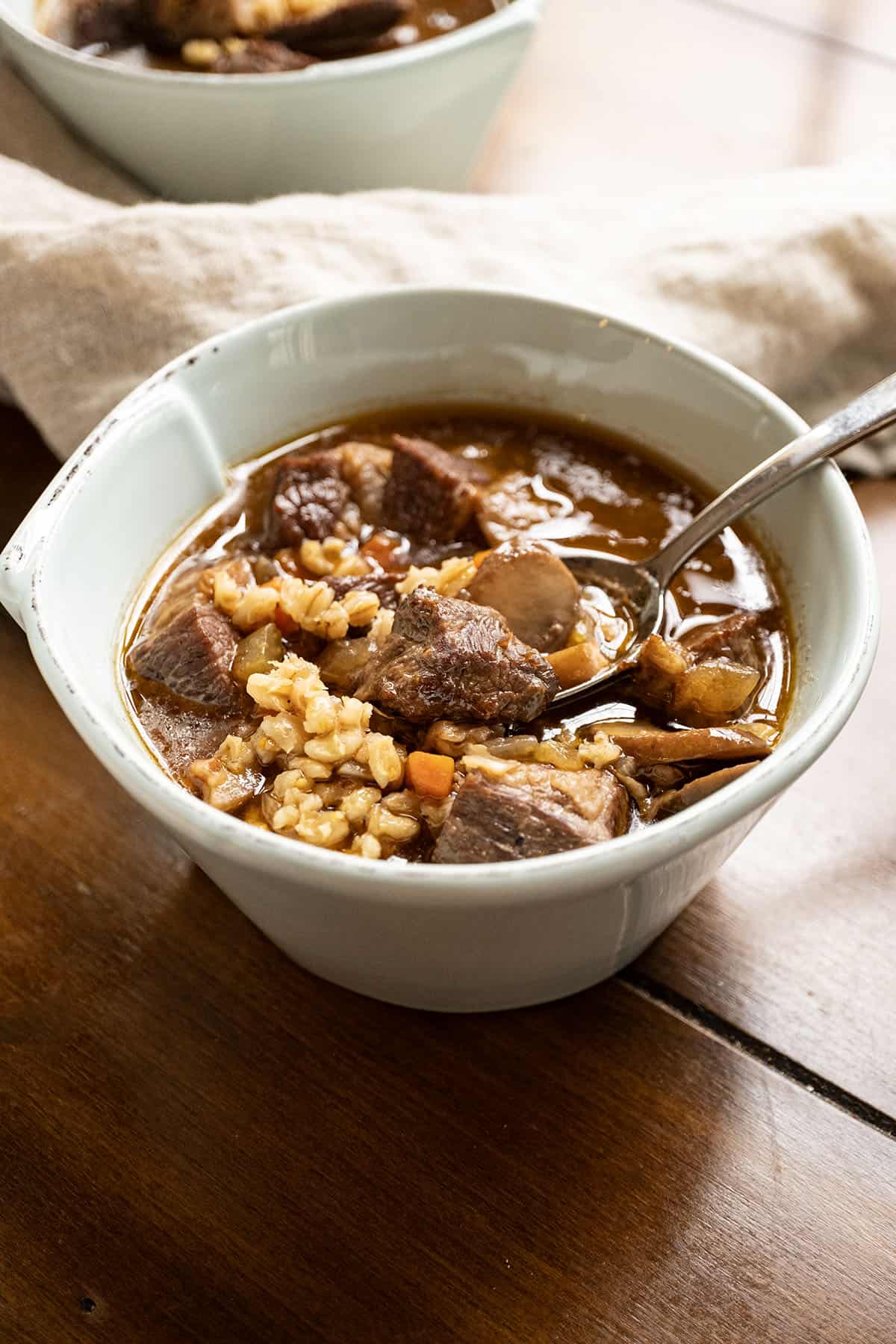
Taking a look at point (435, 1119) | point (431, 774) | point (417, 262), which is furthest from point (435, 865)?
point (417, 262)

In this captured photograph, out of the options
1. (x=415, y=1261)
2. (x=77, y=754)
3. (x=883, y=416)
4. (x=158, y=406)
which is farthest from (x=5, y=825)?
(x=883, y=416)

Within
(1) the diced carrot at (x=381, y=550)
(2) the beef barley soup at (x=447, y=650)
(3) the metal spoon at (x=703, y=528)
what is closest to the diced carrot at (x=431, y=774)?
(2) the beef barley soup at (x=447, y=650)

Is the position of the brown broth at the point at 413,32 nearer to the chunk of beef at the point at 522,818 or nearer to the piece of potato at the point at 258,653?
the piece of potato at the point at 258,653

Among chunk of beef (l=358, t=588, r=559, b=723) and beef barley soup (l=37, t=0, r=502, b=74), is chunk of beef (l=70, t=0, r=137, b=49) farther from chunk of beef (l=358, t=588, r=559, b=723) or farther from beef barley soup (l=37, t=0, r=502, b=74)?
chunk of beef (l=358, t=588, r=559, b=723)

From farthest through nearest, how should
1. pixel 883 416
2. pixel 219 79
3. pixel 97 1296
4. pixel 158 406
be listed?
pixel 219 79 → pixel 158 406 → pixel 883 416 → pixel 97 1296

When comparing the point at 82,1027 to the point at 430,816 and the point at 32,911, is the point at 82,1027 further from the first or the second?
the point at 430,816

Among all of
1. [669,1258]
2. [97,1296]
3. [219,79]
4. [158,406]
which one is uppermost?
[219,79]
